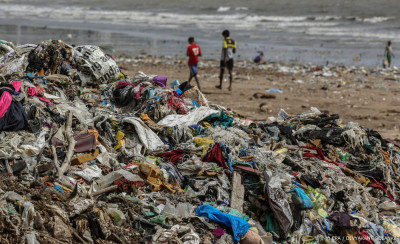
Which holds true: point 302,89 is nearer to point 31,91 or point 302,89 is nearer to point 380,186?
point 380,186

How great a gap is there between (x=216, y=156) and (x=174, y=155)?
51 cm

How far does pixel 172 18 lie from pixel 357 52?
21.1 metres

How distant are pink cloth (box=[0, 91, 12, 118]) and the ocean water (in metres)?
14.2

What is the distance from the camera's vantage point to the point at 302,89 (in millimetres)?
13703

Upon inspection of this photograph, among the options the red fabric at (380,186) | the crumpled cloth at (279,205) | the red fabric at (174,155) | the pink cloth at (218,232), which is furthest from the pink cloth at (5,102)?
the red fabric at (380,186)

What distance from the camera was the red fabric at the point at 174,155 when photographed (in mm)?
5621

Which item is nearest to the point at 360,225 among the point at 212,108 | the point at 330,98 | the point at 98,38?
the point at 212,108

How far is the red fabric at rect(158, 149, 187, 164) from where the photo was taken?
5621 millimetres

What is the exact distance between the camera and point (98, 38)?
77.3 ft

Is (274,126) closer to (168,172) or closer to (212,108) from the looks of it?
(212,108)

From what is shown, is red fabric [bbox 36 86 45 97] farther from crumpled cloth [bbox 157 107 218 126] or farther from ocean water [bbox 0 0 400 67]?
ocean water [bbox 0 0 400 67]

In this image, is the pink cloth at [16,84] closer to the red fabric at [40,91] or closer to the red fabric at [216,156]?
the red fabric at [40,91]

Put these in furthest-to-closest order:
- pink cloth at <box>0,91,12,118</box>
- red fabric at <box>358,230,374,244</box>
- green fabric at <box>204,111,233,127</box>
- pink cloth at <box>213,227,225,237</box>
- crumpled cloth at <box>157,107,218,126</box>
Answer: green fabric at <box>204,111,233,127</box> → crumpled cloth at <box>157,107,218,126</box> → pink cloth at <box>0,91,12,118</box> → red fabric at <box>358,230,374,244</box> → pink cloth at <box>213,227,225,237</box>

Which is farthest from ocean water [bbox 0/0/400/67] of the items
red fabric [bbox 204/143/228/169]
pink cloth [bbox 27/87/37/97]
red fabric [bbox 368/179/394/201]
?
red fabric [bbox 204/143/228/169]
